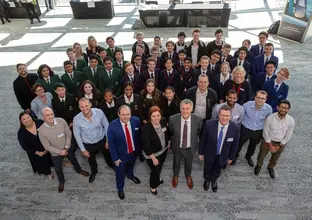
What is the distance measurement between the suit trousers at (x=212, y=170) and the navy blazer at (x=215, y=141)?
0.09 m

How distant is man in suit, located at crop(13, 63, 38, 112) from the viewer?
497cm

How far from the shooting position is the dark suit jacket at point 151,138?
3412 mm

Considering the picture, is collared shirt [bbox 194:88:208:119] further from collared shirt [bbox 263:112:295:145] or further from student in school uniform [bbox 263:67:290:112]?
student in school uniform [bbox 263:67:290:112]

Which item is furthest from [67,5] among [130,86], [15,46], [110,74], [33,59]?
[130,86]

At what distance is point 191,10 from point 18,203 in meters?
9.12

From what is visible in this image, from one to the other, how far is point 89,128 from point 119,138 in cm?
52

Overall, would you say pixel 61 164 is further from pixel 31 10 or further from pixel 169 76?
pixel 31 10

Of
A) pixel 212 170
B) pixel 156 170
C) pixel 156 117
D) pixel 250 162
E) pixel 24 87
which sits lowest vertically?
pixel 250 162

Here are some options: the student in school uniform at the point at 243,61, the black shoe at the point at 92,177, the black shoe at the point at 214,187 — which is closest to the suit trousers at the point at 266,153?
A: the black shoe at the point at 214,187

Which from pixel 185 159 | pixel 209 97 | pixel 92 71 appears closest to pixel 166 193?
pixel 185 159

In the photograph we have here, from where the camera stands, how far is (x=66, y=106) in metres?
4.36

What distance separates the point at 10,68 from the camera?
8.29 meters

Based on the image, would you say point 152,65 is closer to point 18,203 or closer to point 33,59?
point 18,203

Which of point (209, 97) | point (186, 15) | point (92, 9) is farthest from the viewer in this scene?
point (92, 9)
